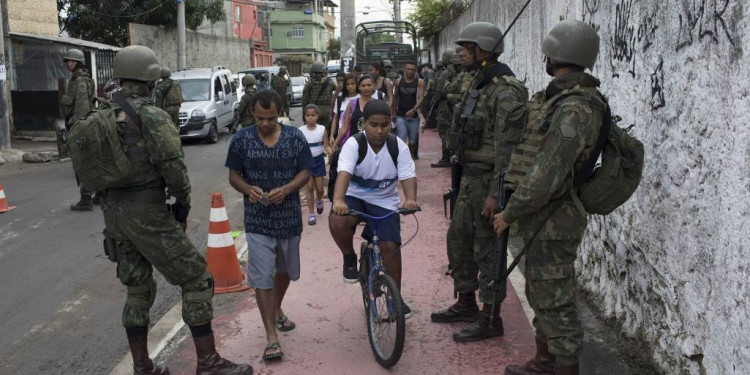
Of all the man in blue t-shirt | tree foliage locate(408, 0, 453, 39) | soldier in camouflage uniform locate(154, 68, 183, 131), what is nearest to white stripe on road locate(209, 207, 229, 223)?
the man in blue t-shirt

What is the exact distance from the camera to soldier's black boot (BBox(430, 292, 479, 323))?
5.16 meters

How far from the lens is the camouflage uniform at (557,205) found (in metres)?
3.48

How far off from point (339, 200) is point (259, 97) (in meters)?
0.82

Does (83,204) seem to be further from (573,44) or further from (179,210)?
(573,44)

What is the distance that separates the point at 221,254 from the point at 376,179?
194 centimetres

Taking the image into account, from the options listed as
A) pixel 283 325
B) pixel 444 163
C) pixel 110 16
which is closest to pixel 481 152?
pixel 283 325

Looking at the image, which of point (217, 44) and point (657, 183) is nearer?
point (657, 183)

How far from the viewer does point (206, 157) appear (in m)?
15.2

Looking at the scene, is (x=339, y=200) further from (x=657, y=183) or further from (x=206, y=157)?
(x=206, y=157)

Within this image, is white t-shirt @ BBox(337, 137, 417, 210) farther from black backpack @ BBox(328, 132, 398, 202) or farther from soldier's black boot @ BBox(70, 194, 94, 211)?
soldier's black boot @ BBox(70, 194, 94, 211)

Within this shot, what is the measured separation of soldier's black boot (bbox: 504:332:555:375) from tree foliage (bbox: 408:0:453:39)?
23.2 m

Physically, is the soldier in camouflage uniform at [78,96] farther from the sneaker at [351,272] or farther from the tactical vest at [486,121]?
the tactical vest at [486,121]

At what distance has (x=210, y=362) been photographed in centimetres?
430

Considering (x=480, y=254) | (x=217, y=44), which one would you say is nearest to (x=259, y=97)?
(x=480, y=254)
